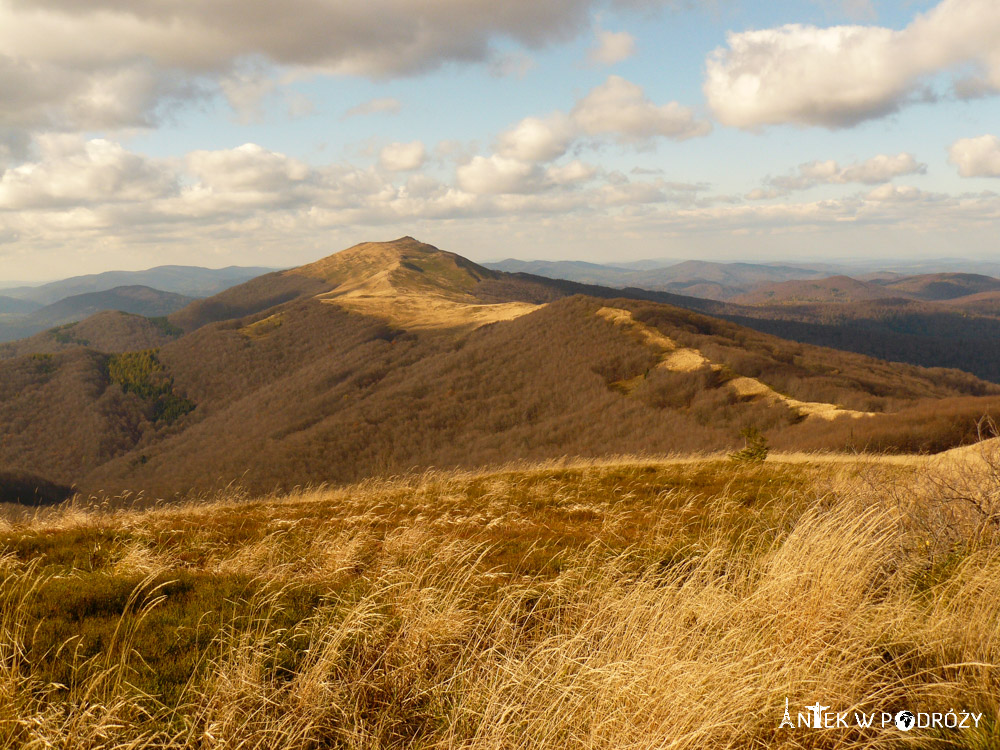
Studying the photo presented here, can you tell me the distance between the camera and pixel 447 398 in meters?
97.2

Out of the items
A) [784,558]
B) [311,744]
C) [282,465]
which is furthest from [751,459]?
[282,465]

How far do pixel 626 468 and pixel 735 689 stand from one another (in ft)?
43.4

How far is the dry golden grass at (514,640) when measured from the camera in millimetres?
3424

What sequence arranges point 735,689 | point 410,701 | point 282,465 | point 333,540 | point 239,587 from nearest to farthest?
point 735,689 → point 410,701 → point 239,587 → point 333,540 → point 282,465

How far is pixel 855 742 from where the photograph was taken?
10.5 ft

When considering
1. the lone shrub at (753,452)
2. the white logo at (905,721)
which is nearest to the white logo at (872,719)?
the white logo at (905,721)

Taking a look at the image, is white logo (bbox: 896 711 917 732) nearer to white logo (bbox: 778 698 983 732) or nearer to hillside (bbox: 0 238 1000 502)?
white logo (bbox: 778 698 983 732)

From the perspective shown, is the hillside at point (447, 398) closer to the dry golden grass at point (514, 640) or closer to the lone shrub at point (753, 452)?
the lone shrub at point (753, 452)

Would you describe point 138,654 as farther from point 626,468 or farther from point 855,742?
point 626,468

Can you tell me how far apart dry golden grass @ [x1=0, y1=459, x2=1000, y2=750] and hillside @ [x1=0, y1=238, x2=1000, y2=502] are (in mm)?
16363

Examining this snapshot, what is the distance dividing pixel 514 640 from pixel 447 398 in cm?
9318

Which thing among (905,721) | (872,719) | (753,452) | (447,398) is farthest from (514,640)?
(447,398)

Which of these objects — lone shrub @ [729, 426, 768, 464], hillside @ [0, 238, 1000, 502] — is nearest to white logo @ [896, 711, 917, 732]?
lone shrub @ [729, 426, 768, 464]

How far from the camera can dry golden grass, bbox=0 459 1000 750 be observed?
3424 millimetres
